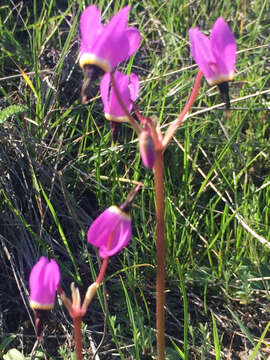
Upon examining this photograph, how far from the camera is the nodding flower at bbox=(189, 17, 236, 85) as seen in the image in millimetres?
1057

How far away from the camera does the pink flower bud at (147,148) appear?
3.25 feet


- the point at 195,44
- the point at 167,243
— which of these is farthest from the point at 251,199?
the point at 195,44

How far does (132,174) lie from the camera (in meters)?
2.18

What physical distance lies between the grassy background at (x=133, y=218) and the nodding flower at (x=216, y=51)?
2.40 ft

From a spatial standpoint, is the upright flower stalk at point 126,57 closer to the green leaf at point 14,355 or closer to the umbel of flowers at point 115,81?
the umbel of flowers at point 115,81

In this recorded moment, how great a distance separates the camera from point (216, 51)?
3.51 ft

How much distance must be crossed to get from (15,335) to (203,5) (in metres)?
1.99

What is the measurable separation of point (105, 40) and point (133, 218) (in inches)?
41.1

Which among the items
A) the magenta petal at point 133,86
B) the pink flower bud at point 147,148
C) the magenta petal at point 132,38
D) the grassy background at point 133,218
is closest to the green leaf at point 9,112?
the grassy background at point 133,218

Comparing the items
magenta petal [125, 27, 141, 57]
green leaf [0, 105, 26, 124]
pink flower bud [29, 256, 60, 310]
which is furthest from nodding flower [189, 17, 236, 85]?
green leaf [0, 105, 26, 124]

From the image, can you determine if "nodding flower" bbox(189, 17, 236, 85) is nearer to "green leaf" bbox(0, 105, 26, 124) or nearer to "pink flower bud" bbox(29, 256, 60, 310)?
"pink flower bud" bbox(29, 256, 60, 310)

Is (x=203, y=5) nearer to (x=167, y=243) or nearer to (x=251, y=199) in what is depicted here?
(x=251, y=199)

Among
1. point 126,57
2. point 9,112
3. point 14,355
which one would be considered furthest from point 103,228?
point 9,112

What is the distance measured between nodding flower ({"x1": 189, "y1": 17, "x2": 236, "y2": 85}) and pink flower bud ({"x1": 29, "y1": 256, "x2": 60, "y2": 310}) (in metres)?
0.51
